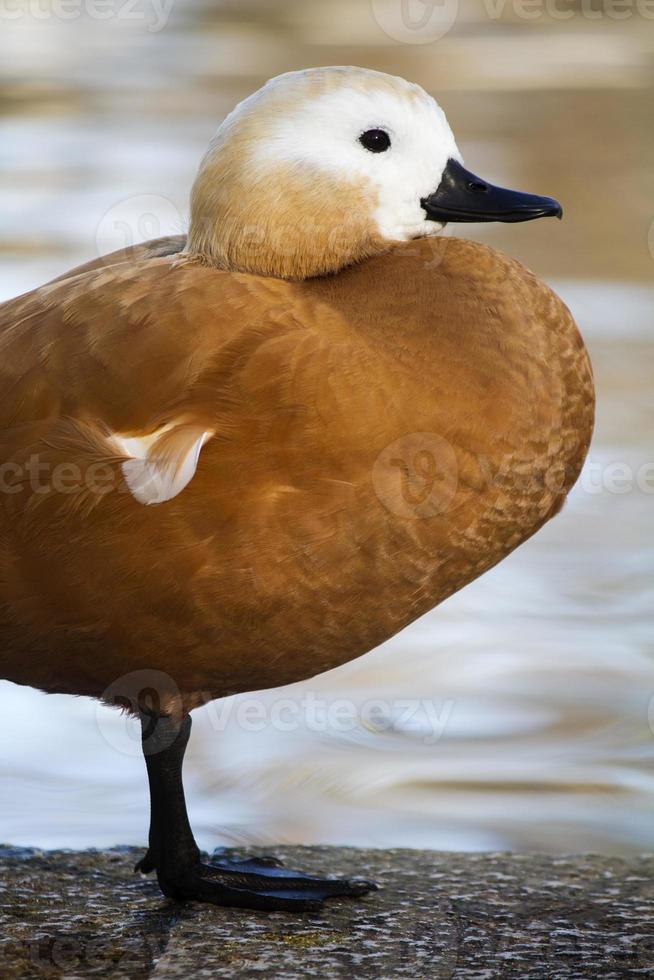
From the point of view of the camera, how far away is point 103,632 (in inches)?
106

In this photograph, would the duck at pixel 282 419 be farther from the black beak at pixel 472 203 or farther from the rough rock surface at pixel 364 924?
the rough rock surface at pixel 364 924

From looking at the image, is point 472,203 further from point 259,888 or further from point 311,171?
point 259,888

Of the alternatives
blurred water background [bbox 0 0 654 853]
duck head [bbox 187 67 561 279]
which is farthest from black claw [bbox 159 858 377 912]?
duck head [bbox 187 67 561 279]

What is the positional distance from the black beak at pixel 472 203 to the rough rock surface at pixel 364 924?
1.26 meters

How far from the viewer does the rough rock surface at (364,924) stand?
8.32 ft

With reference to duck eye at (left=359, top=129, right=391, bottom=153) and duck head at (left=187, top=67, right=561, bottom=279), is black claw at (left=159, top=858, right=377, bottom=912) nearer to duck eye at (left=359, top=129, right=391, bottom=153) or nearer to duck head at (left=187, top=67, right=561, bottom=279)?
duck head at (left=187, top=67, right=561, bottom=279)

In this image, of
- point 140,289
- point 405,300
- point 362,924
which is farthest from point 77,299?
point 362,924

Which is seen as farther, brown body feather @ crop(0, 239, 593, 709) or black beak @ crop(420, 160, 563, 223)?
black beak @ crop(420, 160, 563, 223)

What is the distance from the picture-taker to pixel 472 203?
2.86 metres

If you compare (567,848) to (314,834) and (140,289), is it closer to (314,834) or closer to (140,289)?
(314,834)

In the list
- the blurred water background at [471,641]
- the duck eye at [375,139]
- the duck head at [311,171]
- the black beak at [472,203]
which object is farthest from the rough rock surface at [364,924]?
the duck eye at [375,139]

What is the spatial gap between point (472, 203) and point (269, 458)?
2.16 feet

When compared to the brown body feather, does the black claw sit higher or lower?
lower

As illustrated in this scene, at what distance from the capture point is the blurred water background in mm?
4133
